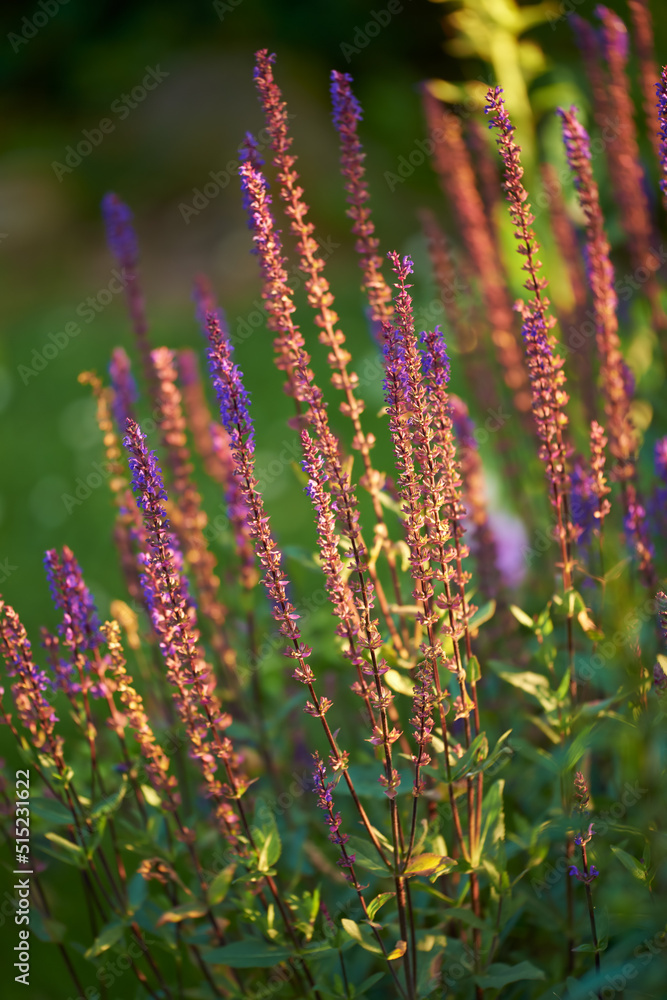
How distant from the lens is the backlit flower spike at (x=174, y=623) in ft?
5.69

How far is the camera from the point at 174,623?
180 centimetres

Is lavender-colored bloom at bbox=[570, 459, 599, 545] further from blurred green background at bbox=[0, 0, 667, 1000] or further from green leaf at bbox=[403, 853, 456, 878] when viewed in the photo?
blurred green background at bbox=[0, 0, 667, 1000]

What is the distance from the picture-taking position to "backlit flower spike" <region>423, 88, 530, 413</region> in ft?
10.9

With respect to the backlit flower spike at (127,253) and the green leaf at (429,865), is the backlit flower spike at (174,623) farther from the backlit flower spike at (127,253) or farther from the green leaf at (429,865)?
the backlit flower spike at (127,253)

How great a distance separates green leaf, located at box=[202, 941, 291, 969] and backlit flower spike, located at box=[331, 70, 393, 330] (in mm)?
1377

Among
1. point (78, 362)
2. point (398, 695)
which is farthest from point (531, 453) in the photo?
point (78, 362)

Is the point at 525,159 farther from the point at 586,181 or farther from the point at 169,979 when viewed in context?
the point at 169,979

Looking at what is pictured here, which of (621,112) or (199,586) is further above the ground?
(621,112)

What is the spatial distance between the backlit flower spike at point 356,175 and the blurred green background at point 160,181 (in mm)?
3729

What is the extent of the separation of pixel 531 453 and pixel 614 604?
1387 mm

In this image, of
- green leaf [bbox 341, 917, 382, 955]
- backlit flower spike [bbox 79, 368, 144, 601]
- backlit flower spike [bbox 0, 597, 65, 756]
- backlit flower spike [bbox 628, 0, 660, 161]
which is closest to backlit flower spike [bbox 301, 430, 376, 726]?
green leaf [bbox 341, 917, 382, 955]

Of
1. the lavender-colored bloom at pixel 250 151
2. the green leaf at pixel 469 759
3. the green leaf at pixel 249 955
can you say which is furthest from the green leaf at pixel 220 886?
the lavender-colored bloom at pixel 250 151

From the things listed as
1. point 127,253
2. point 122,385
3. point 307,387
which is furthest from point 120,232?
point 307,387

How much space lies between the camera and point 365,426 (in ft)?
23.4
